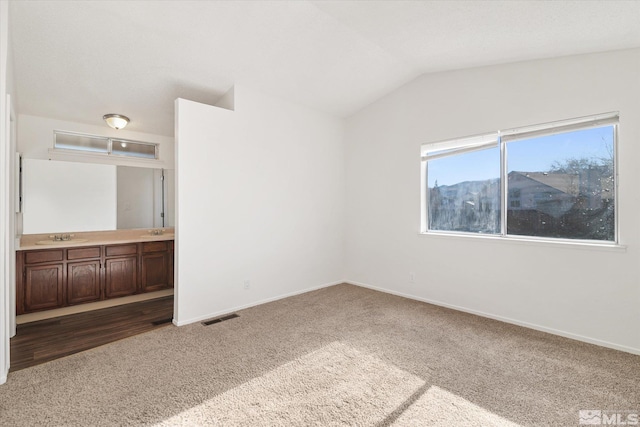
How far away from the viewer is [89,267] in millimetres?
3781

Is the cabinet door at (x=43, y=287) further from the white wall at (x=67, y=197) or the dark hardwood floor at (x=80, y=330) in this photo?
the white wall at (x=67, y=197)

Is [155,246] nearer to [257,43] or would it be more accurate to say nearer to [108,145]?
[108,145]

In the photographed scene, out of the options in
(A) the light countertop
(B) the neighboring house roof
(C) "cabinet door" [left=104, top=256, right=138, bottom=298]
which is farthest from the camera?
(C) "cabinet door" [left=104, top=256, right=138, bottom=298]

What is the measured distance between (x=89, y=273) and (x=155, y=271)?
78cm

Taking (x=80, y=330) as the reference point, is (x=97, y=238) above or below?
above

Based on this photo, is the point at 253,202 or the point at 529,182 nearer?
the point at 529,182

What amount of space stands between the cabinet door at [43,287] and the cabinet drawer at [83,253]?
0.15 m

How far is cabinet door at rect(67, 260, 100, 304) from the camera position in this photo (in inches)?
144

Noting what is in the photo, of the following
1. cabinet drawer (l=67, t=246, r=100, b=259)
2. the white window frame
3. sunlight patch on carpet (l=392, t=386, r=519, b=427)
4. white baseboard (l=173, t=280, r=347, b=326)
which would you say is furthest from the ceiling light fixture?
sunlight patch on carpet (l=392, t=386, r=519, b=427)

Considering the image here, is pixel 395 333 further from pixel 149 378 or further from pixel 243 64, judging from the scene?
pixel 243 64

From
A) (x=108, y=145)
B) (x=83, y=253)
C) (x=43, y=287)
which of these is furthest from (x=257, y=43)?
(x=43, y=287)

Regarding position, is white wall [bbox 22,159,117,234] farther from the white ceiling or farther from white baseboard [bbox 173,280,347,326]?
white baseboard [bbox 173,280,347,326]
